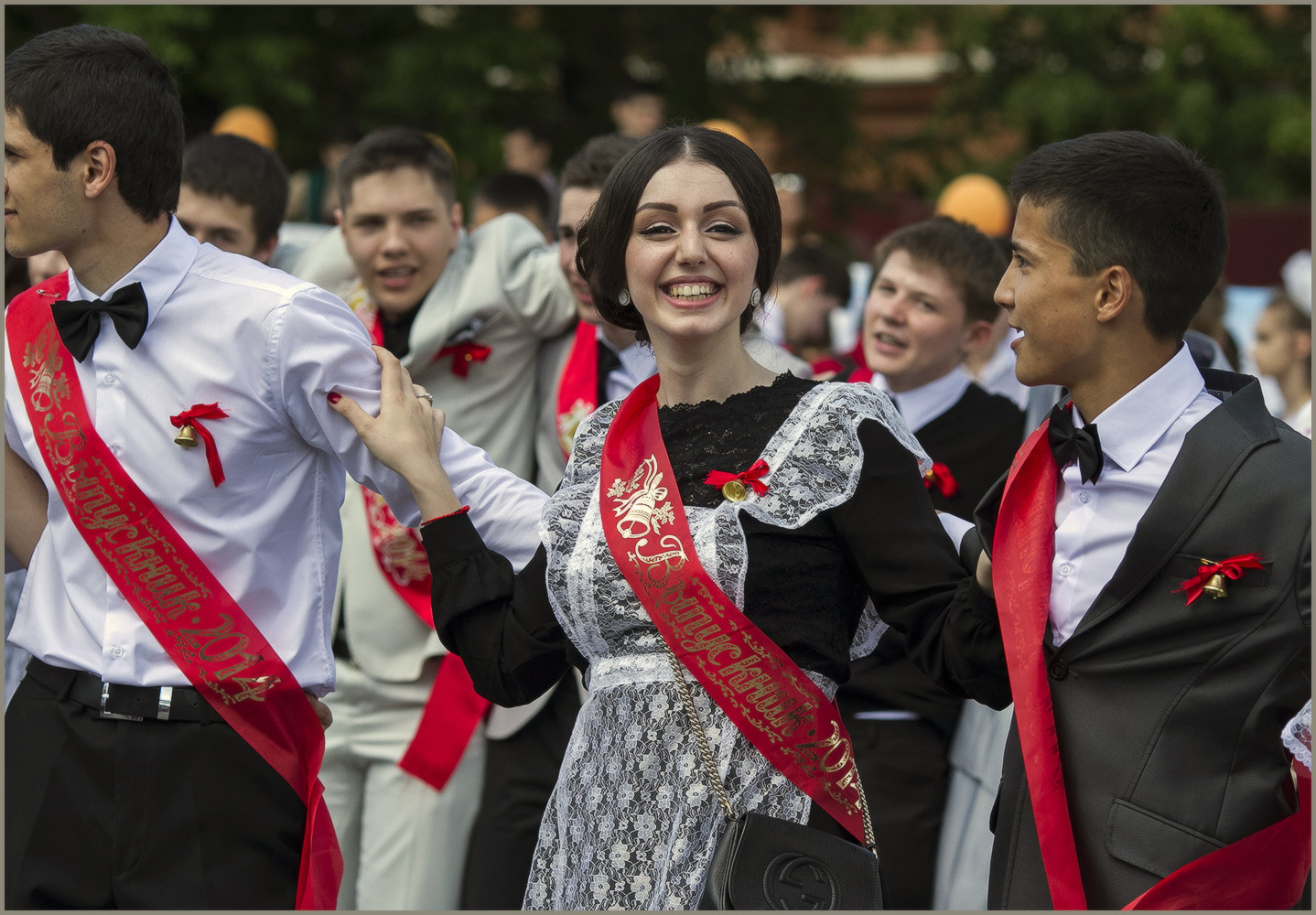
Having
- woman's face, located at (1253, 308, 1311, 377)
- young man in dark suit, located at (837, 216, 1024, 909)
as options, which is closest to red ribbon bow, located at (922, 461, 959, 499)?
young man in dark suit, located at (837, 216, 1024, 909)

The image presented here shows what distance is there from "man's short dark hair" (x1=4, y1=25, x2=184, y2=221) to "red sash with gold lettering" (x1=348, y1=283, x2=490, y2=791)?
1.41m

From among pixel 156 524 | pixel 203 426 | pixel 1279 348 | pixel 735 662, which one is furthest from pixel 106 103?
pixel 1279 348

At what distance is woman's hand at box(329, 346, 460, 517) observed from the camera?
8.71 feet

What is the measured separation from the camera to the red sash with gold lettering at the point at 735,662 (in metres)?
2.48

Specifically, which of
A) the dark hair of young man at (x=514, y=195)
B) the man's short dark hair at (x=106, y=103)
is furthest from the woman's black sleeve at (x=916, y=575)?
the dark hair of young man at (x=514, y=195)

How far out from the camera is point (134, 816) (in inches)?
103

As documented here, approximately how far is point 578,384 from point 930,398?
101cm

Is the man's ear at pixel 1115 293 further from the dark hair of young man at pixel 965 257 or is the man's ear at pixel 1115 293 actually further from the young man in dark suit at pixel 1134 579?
the dark hair of young man at pixel 965 257

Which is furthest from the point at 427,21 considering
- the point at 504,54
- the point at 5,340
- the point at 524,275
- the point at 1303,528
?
the point at 1303,528

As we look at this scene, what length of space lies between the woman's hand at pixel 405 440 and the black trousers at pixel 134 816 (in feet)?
1.84

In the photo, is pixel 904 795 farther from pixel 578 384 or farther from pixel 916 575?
pixel 916 575

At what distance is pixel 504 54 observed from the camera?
11.6 m

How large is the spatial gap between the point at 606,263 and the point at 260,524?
79 cm

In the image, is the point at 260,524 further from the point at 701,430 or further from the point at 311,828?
the point at 701,430
